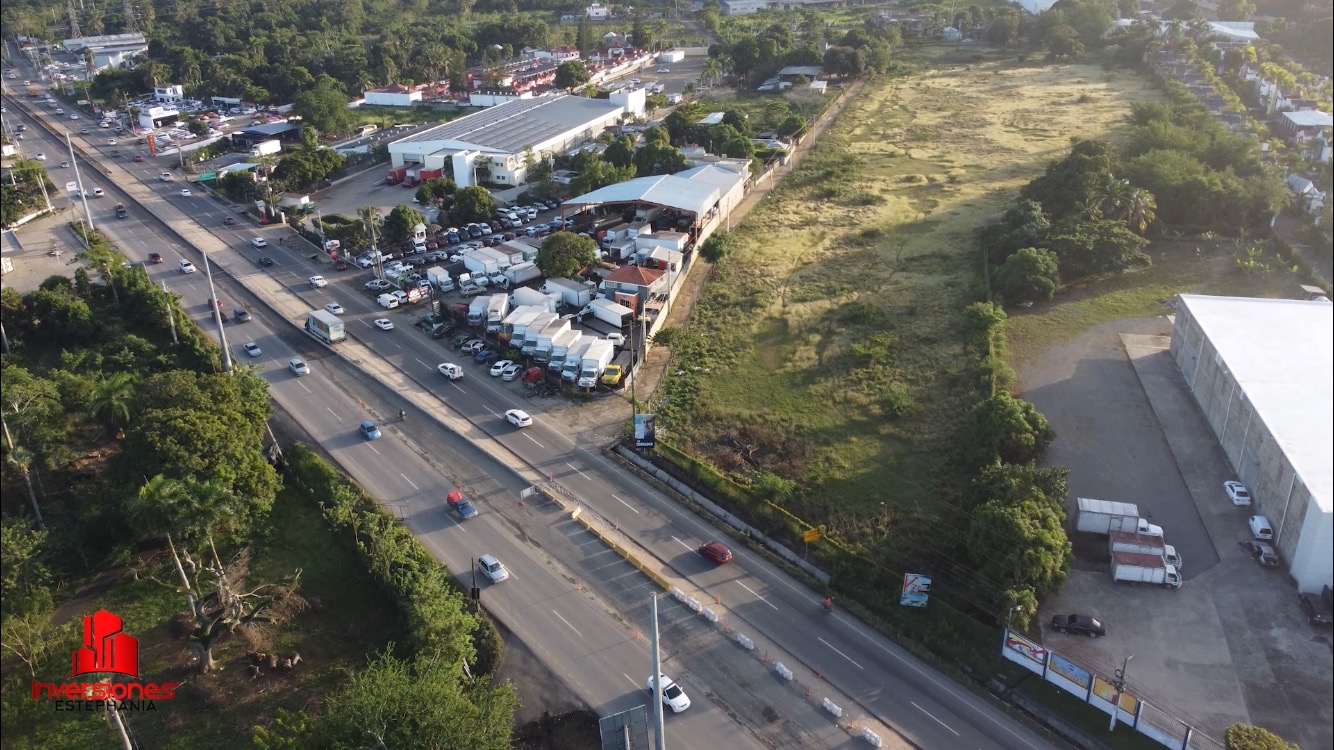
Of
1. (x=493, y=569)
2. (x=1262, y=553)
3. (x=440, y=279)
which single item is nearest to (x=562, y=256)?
(x=440, y=279)

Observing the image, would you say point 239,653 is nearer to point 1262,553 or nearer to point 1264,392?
point 1262,553

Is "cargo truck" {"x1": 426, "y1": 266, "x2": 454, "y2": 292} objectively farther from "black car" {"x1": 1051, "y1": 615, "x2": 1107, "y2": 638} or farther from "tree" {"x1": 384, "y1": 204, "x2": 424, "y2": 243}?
"black car" {"x1": 1051, "y1": 615, "x2": 1107, "y2": 638}

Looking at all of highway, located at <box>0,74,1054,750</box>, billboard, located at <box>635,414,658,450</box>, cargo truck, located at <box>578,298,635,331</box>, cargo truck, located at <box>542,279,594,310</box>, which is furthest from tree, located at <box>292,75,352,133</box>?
billboard, located at <box>635,414,658,450</box>

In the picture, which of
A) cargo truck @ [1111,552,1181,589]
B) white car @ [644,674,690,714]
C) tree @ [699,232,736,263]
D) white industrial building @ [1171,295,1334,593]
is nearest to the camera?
white car @ [644,674,690,714]

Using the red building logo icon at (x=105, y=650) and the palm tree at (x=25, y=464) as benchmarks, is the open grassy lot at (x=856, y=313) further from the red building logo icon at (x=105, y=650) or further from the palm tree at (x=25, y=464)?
the palm tree at (x=25, y=464)

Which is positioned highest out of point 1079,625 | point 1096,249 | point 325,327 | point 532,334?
point 1096,249

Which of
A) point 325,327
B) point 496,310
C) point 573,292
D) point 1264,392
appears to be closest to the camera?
point 1264,392

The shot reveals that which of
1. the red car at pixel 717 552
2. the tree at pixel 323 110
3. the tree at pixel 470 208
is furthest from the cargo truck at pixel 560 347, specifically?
the tree at pixel 323 110
